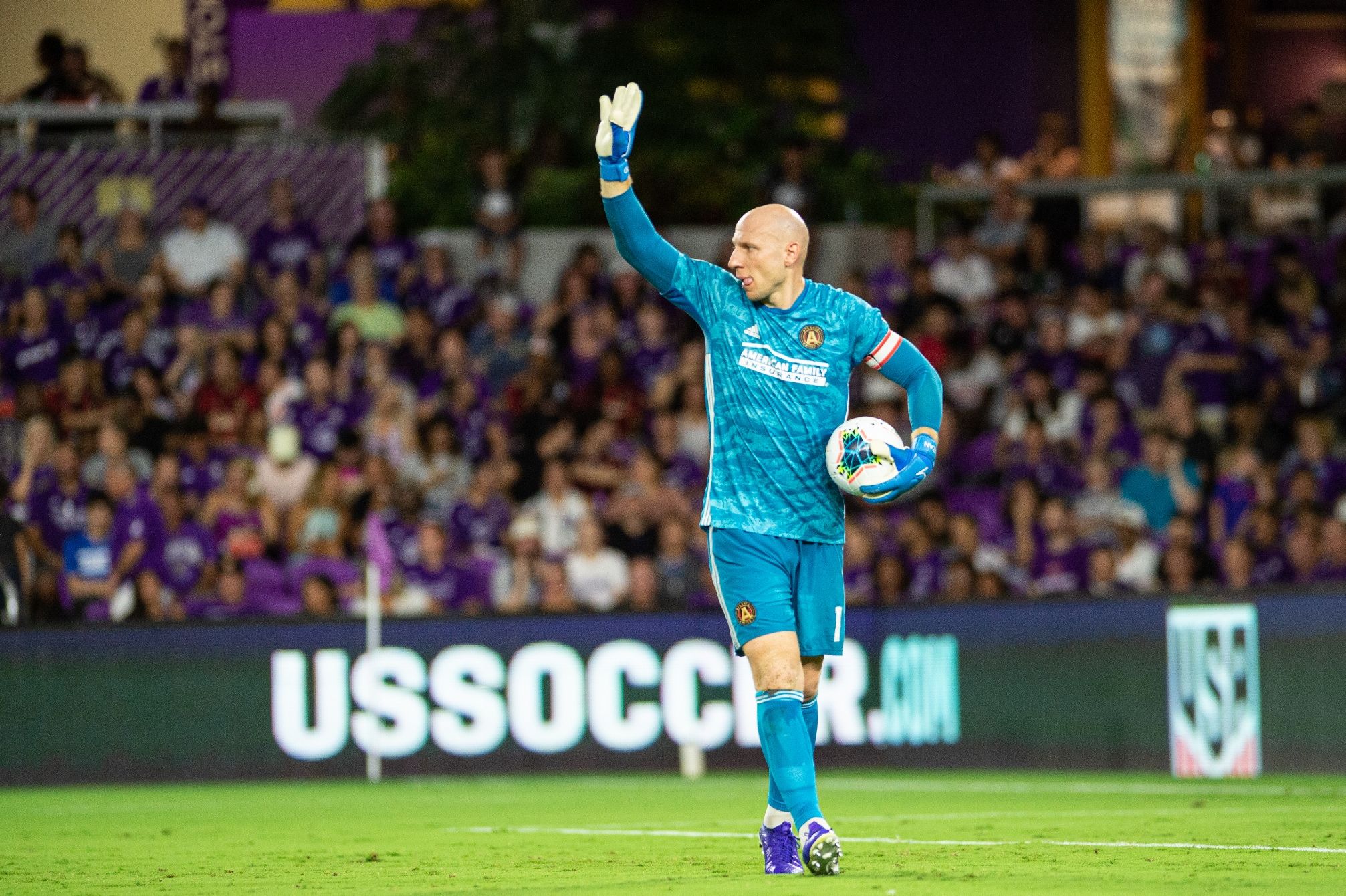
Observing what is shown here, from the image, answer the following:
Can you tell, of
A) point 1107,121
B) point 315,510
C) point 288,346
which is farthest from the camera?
point 1107,121

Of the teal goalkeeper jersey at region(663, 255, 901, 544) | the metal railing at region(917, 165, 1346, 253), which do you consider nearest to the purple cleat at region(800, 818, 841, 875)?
the teal goalkeeper jersey at region(663, 255, 901, 544)

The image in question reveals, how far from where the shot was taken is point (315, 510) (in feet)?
55.6

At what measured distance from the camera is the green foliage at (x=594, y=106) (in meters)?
22.2

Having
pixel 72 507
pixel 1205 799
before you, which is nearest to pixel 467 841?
pixel 1205 799

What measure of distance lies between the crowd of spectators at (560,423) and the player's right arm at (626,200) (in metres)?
7.65

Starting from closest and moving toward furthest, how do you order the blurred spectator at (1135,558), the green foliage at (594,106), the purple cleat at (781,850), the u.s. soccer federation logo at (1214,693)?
the purple cleat at (781,850)
the u.s. soccer federation logo at (1214,693)
the blurred spectator at (1135,558)
the green foliage at (594,106)

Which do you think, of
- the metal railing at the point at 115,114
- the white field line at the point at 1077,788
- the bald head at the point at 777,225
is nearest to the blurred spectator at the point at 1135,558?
the white field line at the point at 1077,788

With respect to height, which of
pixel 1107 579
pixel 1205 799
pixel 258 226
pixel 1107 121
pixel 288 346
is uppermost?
pixel 1107 121

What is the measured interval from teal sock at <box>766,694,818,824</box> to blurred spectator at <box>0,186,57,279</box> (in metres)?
14.5

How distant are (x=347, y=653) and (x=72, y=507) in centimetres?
348

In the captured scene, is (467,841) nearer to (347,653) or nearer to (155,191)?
(347,653)

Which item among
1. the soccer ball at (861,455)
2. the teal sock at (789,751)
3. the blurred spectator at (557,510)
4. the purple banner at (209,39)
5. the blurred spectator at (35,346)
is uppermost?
the purple banner at (209,39)

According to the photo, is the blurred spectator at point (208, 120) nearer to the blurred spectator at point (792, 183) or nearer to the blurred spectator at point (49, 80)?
the blurred spectator at point (49, 80)

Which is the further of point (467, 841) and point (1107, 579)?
point (1107, 579)
